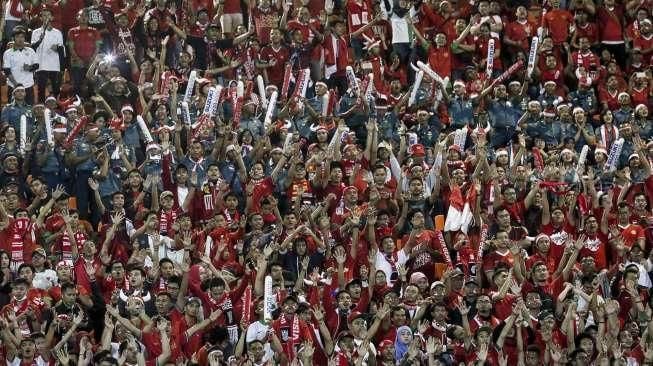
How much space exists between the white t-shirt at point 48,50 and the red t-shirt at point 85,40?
7.1 inches

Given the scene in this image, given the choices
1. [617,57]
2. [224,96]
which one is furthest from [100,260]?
[617,57]

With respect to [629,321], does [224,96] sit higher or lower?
higher

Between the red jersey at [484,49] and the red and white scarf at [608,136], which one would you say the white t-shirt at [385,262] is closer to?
the red and white scarf at [608,136]

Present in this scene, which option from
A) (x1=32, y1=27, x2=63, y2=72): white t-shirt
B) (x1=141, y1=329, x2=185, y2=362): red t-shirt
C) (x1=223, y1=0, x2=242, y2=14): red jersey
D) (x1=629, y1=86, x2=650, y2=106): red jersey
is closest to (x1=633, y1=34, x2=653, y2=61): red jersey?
(x1=629, y1=86, x2=650, y2=106): red jersey

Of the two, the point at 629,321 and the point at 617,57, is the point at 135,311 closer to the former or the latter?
the point at 629,321

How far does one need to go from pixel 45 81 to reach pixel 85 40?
76 cm

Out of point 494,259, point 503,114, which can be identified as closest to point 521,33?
point 503,114

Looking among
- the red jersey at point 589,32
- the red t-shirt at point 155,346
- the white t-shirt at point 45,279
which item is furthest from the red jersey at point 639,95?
the white t-shirt at point 45,279

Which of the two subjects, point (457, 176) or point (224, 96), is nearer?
point (457, 176)

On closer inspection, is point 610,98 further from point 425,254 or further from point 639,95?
point 425,254

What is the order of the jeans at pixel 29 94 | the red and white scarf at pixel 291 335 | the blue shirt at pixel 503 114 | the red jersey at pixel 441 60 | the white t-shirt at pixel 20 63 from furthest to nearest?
the red jersey at pixel 441 60
the blue shirt at pixel 503 114
the white t-shirt at pixel 20 63
the jeans at pixel 29 94
the red and white scarf at pixel 291 335

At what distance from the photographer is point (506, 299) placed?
851 inches

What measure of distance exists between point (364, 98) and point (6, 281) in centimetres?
Answer: 616

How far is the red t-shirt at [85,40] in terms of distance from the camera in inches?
1012
